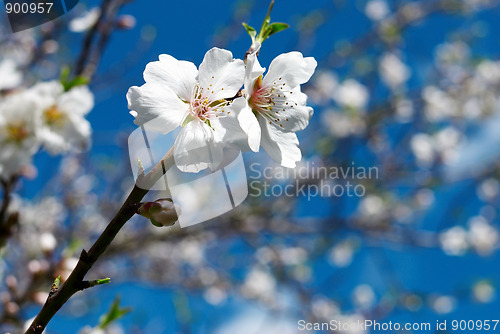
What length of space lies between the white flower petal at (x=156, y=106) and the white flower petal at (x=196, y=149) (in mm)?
38

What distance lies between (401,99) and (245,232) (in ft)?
7.79

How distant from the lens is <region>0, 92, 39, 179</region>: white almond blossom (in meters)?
1.58

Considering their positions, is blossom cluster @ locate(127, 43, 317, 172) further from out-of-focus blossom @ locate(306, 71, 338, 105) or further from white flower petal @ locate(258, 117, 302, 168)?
out-of-focus blossom @ locate(306, 71, 338, 105)

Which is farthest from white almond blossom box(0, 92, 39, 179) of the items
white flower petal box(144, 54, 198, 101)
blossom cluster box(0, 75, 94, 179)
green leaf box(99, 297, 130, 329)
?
white flower petal box(144, 54, 198, 101)

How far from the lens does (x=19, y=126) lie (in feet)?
5.36

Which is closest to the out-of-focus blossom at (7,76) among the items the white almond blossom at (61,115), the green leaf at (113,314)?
the white almond blossom at (61,115)

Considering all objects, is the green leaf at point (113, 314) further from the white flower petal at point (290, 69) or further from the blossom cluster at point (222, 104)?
the white flower petal at point (290, 69)

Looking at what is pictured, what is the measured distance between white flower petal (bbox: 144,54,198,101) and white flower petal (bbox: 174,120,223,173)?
0.32 feet

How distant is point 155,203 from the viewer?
72 centimetres

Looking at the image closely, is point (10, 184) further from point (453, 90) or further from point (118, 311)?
point (453, 90)

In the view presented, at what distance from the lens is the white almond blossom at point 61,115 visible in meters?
1.70

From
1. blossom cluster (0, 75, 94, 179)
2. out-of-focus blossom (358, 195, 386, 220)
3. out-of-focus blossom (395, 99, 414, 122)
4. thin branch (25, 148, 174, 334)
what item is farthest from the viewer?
out-of-focus blossom (358, 195, 386, 220)

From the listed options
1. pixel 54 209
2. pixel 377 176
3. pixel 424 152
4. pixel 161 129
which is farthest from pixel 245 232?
pixel 161 129

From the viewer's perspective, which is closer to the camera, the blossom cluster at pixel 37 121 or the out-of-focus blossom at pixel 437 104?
the blossom cluster at pixel 37 121
